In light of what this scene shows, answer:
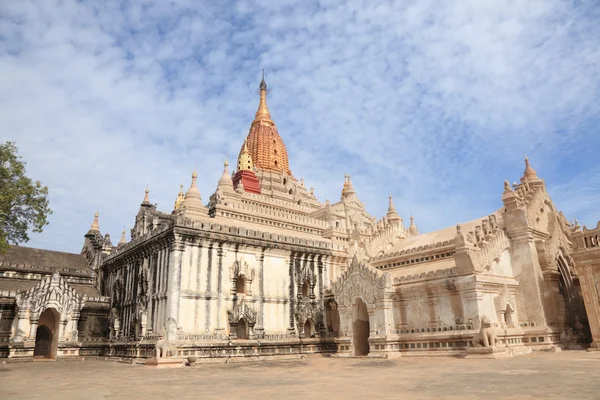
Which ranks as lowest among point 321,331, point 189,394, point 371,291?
point 189,394

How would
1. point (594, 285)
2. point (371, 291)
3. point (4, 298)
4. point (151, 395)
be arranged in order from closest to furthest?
point (151, 395)
point (594, 285)
point (371, 291)
point (4, 298)

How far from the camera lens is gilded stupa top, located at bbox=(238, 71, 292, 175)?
216ft

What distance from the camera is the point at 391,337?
26.8m

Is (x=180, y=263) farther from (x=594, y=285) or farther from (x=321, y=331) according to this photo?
(x=594, y=285)

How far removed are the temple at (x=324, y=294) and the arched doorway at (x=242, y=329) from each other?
2.6 inches

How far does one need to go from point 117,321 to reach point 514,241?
28.8 meters

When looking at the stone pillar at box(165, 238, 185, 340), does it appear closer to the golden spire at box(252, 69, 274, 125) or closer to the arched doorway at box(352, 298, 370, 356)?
the arched doorway at box(352, 298, 370, 356)

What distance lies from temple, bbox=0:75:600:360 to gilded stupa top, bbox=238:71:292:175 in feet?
95.2

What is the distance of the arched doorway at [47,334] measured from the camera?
35344 millimetres

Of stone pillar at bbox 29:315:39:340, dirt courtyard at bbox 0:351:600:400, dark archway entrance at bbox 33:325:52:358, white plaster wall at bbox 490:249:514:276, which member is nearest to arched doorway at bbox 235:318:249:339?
dirt courtyard at bbox 0:351:600:400

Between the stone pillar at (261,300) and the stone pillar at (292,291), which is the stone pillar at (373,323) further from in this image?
the stone pillar at (261,300)

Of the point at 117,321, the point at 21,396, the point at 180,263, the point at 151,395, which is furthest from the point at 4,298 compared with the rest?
the point at 151,395

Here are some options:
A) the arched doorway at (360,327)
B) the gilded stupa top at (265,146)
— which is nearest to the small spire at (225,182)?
the gilded stupa top at (265,146)

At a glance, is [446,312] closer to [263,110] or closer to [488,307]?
[488,307]
